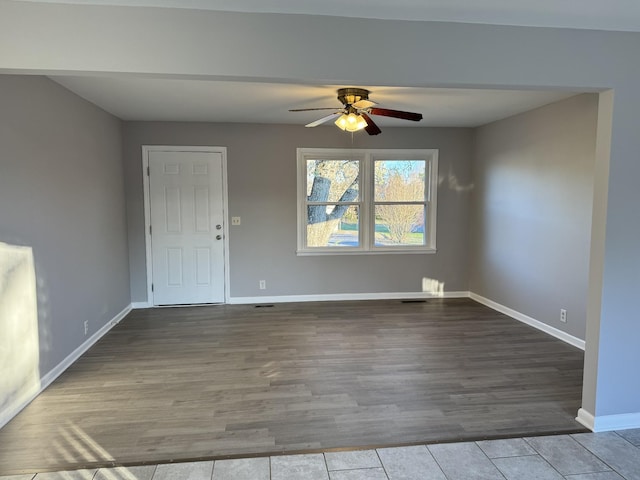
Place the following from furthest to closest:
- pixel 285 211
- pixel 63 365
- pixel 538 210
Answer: pixel 285 211 < pixel 538 210 < pixel 63 365

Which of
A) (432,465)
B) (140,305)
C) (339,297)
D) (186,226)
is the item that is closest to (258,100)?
(186,226)

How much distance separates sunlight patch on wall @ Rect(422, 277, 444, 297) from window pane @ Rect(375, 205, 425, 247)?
56 cm

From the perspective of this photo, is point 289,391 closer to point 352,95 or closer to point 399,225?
point 352,95

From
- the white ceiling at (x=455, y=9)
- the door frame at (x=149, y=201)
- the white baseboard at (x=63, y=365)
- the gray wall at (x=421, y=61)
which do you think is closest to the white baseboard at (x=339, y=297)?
the door frame at (x=149, y=201)

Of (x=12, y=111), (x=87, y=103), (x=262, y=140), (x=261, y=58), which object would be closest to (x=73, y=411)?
(x=12, y=111)

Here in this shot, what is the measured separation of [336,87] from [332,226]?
A: 96.1 inches

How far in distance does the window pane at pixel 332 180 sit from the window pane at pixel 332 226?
0.46ft

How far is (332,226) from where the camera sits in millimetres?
5520

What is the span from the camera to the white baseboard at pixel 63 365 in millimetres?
2533

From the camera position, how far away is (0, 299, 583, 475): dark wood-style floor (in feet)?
7.57

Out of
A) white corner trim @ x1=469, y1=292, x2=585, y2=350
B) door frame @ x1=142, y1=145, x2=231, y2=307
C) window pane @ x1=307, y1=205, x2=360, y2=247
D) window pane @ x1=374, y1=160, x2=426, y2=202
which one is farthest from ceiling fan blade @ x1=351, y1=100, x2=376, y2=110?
white corner trim @ x1=469, y1=292, x2=585, y2=350

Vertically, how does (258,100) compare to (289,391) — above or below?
above

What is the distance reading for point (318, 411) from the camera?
2.62 m

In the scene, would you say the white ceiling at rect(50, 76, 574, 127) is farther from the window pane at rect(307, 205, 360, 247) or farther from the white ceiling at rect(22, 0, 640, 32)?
the window pane at rect(307, 205, 360, 247)
